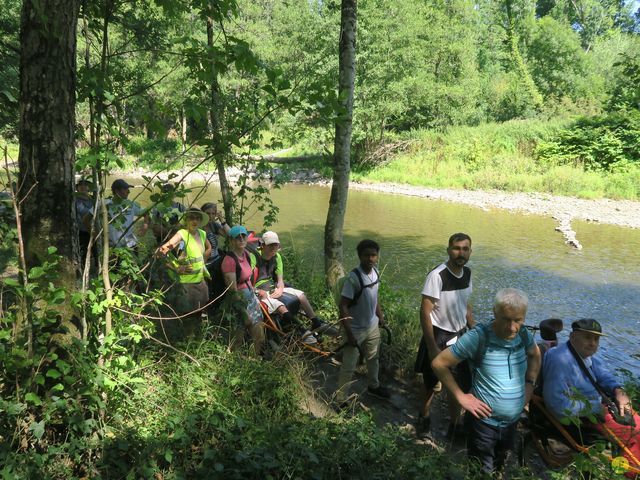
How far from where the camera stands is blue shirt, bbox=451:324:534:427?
3129mm

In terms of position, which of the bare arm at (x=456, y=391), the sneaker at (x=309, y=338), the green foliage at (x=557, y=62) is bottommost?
the sneaker at (x=309, y=338)

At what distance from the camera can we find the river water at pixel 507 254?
9.04 metres

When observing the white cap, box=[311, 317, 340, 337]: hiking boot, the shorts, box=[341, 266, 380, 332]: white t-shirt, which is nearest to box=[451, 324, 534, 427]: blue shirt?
the shorts

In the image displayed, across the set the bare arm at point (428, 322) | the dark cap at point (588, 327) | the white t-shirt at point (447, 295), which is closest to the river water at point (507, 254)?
the white t-shirt at point (447, 295)

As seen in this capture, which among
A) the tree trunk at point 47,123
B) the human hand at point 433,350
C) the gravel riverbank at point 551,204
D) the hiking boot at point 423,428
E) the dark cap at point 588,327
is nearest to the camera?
the tree trunk at point 47,123

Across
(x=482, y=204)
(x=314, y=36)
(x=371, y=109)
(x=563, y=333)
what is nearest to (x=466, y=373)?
(x=563, y=333)

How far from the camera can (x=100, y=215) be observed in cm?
312

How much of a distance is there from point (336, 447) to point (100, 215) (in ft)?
7.06

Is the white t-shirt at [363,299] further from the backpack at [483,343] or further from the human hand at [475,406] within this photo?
the human hand at [475,406]

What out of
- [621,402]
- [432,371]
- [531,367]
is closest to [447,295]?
[432,371]

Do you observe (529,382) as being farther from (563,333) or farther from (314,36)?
(314,36)

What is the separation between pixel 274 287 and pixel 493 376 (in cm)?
308

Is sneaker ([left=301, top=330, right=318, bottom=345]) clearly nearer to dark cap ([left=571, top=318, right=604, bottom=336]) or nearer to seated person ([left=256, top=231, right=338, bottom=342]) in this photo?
seated person ([left=256, top=231, right=338, bottom=342])

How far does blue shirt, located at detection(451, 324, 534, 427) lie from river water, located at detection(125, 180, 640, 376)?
15.0 ft
